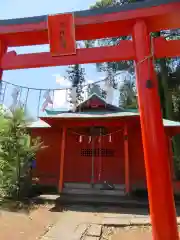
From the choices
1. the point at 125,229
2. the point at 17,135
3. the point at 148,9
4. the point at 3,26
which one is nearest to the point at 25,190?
the point at 17,135

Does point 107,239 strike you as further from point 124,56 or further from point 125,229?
point 124,56

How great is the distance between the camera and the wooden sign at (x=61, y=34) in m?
4.91

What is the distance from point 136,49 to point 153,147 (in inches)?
77.5

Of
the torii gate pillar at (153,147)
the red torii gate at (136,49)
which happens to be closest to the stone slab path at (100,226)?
the torii gate pillar at (153,147)

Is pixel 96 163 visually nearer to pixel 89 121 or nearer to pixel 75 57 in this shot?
pixel 89 121

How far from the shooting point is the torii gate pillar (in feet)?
12.8

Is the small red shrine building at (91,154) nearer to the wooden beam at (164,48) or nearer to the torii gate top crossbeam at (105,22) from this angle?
the torii gate top crossbeam at (105,22)

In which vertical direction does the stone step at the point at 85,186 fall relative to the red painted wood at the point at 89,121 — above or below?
below

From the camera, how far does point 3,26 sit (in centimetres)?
514

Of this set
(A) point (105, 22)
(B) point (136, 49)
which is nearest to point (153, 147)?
(B) point (136, 49)

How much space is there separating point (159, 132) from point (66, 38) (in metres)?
2.71

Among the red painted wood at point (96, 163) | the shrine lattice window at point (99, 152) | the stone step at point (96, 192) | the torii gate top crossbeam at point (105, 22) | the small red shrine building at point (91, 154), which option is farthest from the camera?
the shrine lattice window at point (99, 152)

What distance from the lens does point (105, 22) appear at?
4832mm

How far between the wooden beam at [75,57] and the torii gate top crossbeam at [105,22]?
0.43 metres
